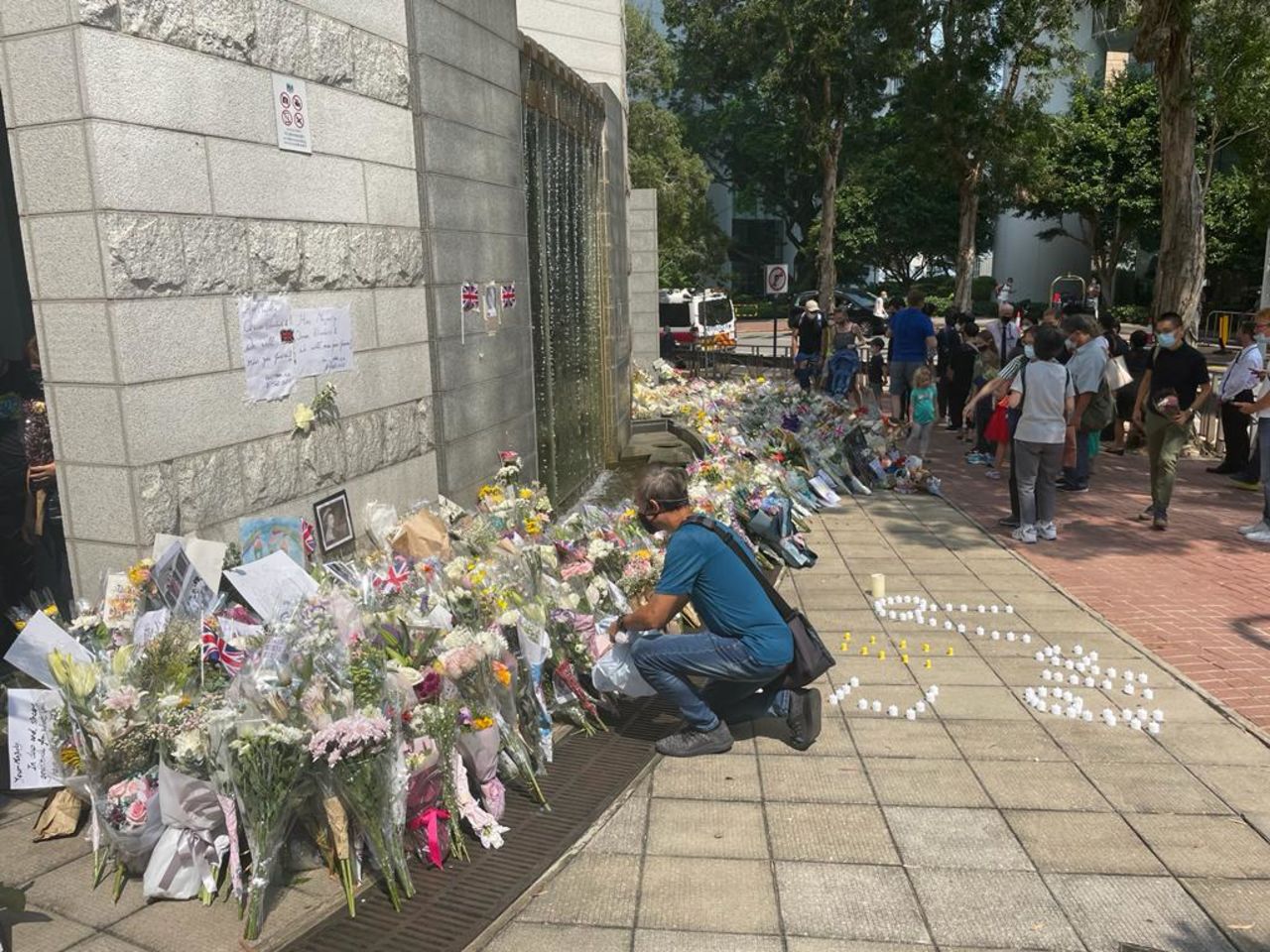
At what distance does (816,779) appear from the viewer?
4625 mm

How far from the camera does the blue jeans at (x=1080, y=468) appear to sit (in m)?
10.6

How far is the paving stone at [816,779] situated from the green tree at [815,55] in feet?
85.2

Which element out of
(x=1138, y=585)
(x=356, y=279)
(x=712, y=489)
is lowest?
(x=1138, y=585)

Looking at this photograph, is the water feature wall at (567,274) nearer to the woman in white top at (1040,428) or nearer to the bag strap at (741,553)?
the woman in white top at (1040,428)

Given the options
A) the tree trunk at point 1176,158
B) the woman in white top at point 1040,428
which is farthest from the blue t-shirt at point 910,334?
the woman in white top at point 1040,428

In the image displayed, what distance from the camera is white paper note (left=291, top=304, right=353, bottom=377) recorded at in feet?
17.6

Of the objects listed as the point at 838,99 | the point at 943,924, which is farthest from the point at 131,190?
the point at 838,99

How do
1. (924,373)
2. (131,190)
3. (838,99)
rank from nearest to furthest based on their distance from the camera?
(131,190) → (924,373) → (838,99)

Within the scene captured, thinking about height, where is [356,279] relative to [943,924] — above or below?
above

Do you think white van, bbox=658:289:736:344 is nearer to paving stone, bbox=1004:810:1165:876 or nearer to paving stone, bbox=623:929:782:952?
paving stone, bbox=1004:810:1165:876

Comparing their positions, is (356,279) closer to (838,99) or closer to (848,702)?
(848,702)

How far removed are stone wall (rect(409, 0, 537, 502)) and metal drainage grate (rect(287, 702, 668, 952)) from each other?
2.72m

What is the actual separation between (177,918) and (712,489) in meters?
5.11

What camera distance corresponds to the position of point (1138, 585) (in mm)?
7547
